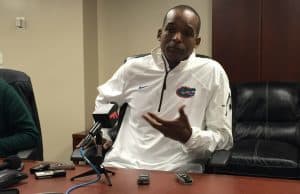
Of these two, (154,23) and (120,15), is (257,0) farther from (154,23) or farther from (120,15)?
(120,15)

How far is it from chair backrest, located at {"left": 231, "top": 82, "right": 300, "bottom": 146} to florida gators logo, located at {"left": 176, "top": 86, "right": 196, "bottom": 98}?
1.37 metres

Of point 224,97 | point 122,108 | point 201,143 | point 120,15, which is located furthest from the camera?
point 120,15

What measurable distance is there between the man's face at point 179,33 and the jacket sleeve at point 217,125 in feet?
0.71

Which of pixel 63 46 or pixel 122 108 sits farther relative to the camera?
pixel 63 46

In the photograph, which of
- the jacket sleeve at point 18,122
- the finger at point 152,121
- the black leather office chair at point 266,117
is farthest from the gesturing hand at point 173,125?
the black leather office chair at point 266,117

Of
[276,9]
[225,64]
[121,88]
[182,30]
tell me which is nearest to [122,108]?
[121,88]

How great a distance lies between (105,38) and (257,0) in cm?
147

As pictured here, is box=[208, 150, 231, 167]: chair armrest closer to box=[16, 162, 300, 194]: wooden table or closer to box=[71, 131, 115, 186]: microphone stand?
box=[16, 162, 300, 194]: wooden table

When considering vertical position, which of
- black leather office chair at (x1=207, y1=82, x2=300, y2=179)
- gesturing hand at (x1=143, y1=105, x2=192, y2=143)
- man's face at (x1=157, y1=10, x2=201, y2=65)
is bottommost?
black leather office chair at (x1=207, y1=82, x2=300, y2=179)

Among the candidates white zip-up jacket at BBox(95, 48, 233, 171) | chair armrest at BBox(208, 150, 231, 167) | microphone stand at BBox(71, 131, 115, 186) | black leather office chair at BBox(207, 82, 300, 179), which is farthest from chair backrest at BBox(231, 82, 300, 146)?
microphone stand at BBox(71, 131, 115, 186)

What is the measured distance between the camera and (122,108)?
6.82 feet

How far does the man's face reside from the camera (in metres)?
1.93

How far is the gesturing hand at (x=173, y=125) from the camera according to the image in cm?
142

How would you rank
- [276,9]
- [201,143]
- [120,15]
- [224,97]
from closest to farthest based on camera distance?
1. [201,143]
2. [224,97]
3. [276,9]
4. [120,15]
